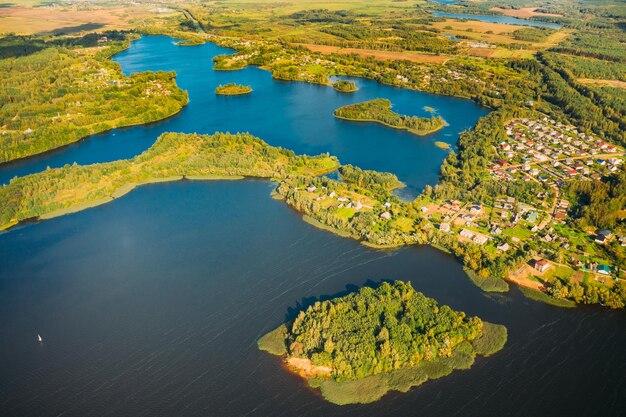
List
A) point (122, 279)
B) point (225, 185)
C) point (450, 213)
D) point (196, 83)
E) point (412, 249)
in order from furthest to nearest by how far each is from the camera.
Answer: point (196, 83) → point (225, 185) → point (450, 213) → point (412, 249) → point (122, 279)

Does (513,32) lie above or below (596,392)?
above

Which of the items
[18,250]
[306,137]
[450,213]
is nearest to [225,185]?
[306,137]

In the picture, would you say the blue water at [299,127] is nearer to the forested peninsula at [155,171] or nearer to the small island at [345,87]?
the small island at [345,87]

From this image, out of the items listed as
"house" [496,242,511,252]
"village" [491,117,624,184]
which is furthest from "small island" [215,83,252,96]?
"house" [496,242,511,252]

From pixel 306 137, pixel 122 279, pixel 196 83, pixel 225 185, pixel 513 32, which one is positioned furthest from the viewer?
pixel 513 32

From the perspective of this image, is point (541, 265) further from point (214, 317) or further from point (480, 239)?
point (214, 317)

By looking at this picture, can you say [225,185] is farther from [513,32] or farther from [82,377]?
[513,32]

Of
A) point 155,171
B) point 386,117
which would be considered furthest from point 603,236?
point 155,171

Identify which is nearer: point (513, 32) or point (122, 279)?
point (122, 279)
